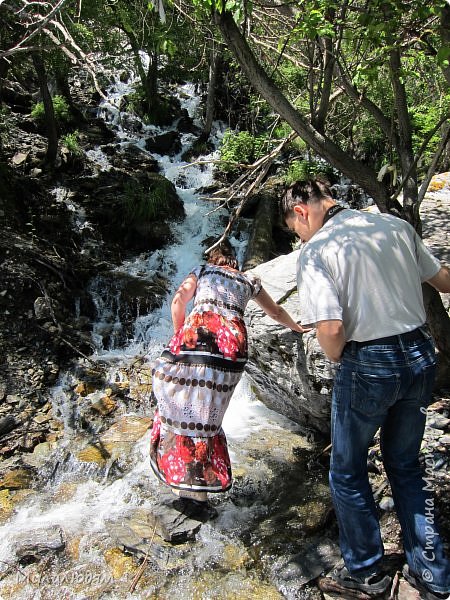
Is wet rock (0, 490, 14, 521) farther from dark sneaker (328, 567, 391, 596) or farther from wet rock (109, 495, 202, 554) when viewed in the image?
dark sneaker (328, 567, 391, 596)

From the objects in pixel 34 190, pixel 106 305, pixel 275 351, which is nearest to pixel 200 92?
pixel 34 190

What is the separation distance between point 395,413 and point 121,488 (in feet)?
8.57

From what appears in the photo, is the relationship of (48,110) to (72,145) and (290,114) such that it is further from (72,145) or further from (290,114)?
(290,114)

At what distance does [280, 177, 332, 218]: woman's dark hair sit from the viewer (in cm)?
233

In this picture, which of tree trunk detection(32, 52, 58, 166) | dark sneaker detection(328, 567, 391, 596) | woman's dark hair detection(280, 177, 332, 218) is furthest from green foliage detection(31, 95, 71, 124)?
dark sneaker detection(328, 567, 391, 596)

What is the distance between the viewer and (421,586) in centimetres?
215

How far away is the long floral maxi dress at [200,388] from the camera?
2746mm

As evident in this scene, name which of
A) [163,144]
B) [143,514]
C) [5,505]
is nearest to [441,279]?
[143,514]

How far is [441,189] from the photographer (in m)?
6.25

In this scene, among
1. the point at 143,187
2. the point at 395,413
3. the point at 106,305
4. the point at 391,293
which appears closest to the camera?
the point at 391,293

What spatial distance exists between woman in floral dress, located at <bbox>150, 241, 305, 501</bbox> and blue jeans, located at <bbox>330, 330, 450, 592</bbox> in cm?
81

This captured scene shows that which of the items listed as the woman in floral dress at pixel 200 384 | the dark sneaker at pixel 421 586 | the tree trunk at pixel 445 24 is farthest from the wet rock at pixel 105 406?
the tree trunk at pixel 445 24

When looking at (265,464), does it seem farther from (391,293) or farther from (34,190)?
(34,190)

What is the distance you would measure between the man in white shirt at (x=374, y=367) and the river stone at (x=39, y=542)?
6.63 feet
